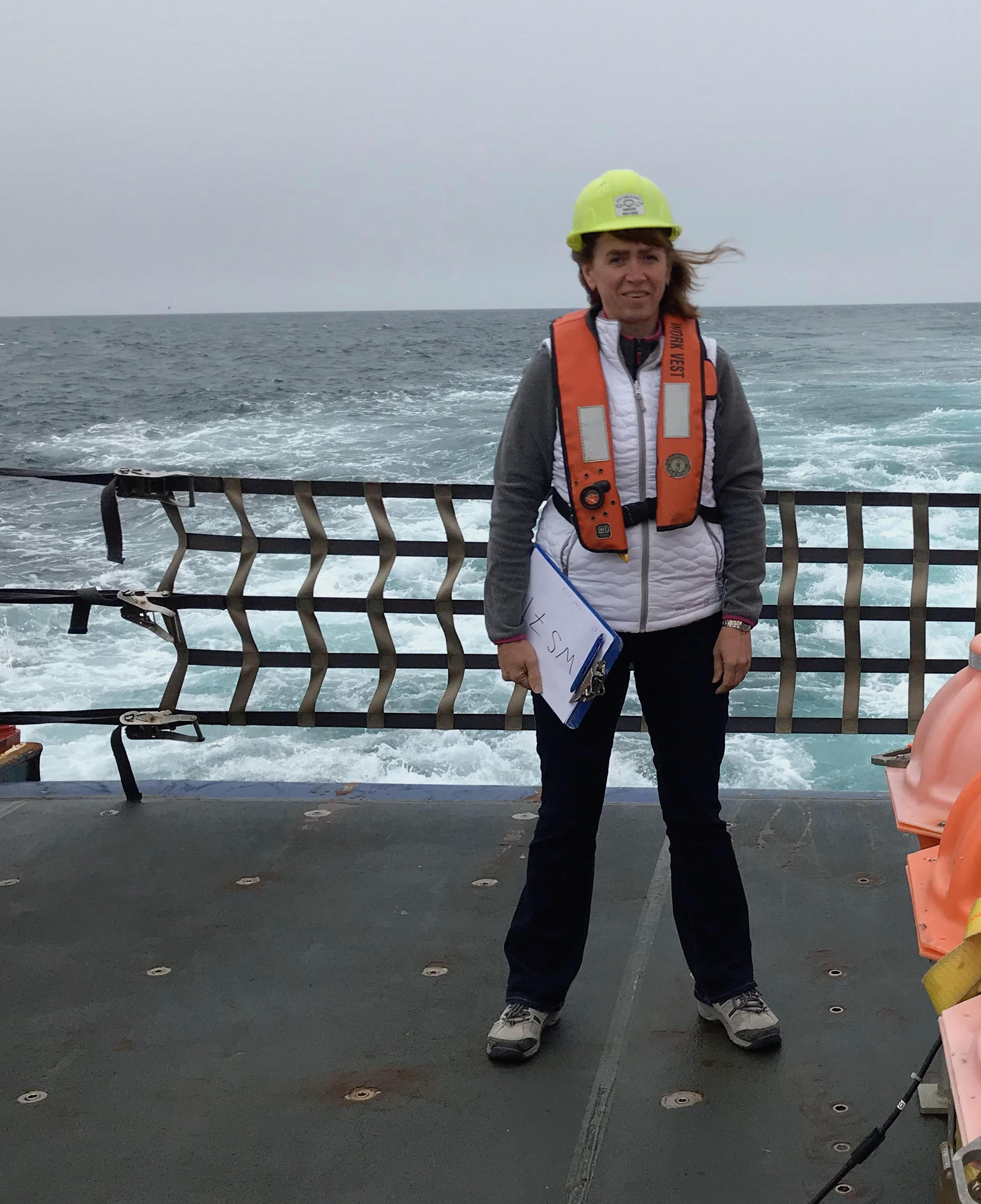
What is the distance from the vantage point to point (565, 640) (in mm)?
2598

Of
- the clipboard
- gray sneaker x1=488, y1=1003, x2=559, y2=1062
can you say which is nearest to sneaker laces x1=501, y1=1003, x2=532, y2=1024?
gray sneaker x1=488, y1=1003, x2=559, y2=1062

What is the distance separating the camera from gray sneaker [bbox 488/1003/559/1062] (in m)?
2.76

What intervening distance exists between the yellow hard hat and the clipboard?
26.9 inches

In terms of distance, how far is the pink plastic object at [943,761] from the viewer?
6.98 feet

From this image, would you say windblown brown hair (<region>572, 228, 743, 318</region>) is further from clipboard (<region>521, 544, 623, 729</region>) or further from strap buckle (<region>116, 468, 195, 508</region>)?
strap buckle (<region>116, 468, 195, 508</region>)

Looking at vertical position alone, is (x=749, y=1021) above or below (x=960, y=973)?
below

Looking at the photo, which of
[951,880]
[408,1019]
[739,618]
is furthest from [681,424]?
[408,1019]

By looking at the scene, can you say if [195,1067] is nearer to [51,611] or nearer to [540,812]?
[540,812]

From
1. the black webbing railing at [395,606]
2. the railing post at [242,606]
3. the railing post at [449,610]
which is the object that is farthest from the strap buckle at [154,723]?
the railing post at [449,610]

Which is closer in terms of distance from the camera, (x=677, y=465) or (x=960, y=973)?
(x=960, y=973)

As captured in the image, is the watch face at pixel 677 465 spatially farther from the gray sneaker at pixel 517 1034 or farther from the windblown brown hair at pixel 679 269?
the gray sneaker at pixel 517 1034

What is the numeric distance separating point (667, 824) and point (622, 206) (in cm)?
135

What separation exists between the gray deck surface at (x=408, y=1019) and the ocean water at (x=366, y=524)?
341 cm

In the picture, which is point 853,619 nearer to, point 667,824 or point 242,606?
point 667,824
